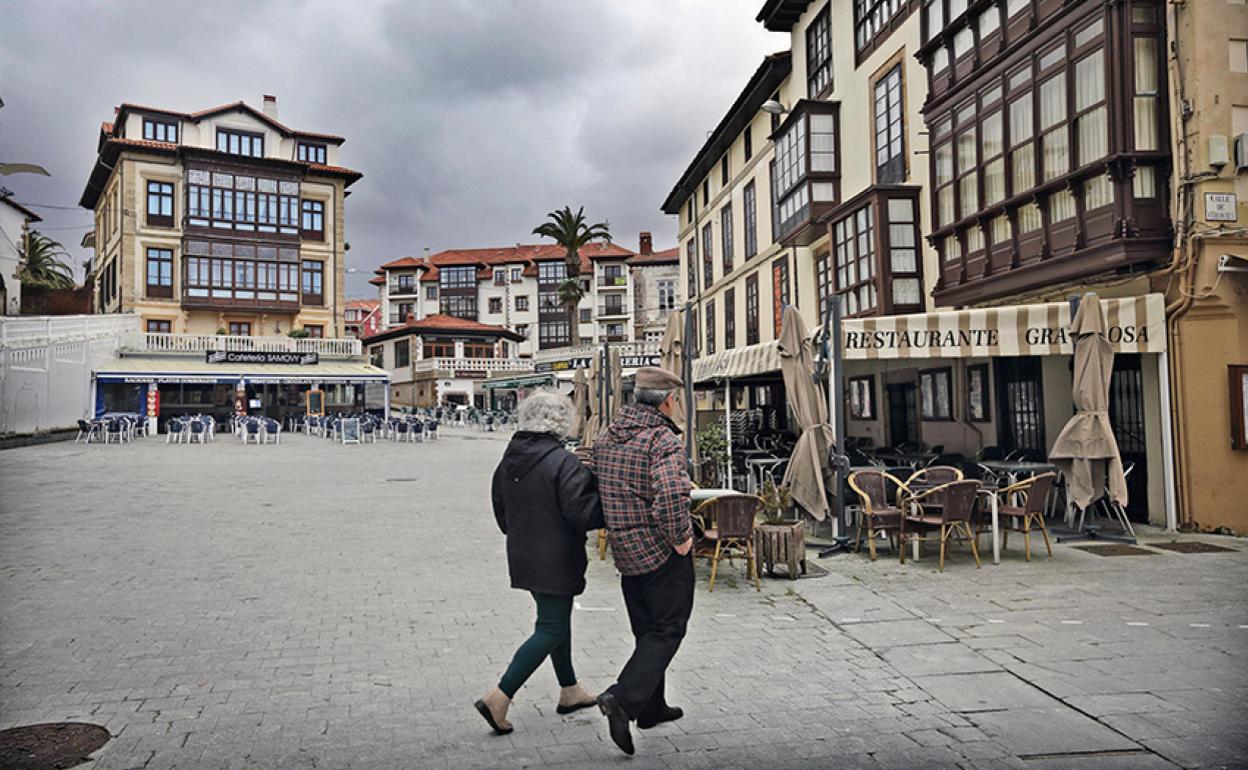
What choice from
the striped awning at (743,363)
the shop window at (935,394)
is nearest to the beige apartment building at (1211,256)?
the striped awning at (743,363)

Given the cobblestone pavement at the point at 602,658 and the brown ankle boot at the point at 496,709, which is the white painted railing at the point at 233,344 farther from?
the brown ankle boot at the point at 496,709

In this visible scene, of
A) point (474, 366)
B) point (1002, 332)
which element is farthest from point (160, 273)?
point (1002, 332)

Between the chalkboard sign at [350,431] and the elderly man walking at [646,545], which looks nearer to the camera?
the elderly man walking at [646,545]

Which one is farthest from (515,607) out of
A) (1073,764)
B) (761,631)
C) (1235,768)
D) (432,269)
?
(432,269)

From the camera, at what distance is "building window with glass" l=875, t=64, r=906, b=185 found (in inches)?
658

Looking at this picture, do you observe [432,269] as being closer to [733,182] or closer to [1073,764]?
[733,182]

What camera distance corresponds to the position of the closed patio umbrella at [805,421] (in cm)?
916

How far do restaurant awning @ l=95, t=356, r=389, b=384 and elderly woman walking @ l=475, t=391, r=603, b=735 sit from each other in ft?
114

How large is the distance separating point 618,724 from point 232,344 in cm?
4287

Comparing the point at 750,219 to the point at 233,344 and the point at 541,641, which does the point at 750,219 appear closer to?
the point at 541,641

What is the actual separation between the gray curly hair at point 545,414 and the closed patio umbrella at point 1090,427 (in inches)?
274

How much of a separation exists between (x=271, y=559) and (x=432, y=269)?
73.1 metres

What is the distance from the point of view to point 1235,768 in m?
3.77

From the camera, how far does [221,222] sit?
45.0m
